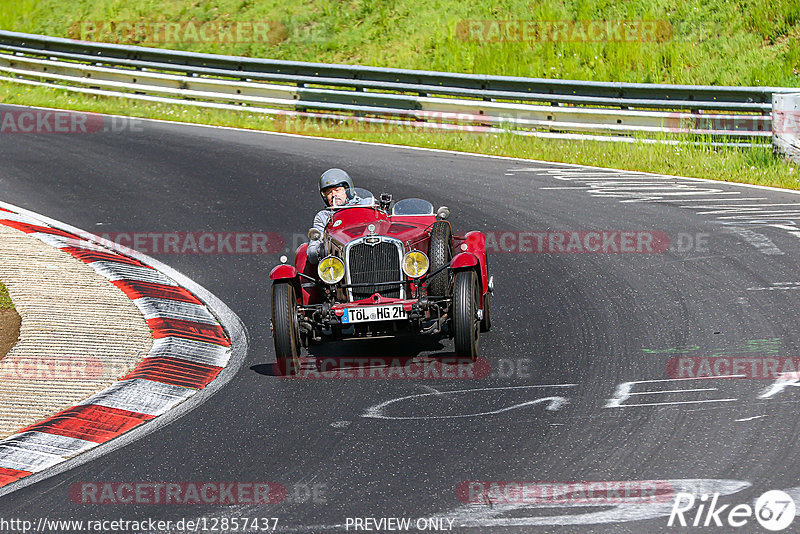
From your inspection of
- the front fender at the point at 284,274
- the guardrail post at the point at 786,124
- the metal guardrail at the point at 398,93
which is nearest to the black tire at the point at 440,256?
the front fender at the point at 284,274

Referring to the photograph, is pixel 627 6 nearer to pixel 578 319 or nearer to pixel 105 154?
pixel 105 154

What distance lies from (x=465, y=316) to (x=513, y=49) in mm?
15145

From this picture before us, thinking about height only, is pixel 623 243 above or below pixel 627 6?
below

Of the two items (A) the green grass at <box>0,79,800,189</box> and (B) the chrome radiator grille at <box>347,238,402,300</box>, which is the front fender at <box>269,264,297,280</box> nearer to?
(B) the chrome radiator grille at <box>347,238,402,300</box>

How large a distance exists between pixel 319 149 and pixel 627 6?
28.2 ft

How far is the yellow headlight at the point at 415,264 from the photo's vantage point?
793cm

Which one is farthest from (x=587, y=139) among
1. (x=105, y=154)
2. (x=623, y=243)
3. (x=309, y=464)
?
(x=309, y=464)

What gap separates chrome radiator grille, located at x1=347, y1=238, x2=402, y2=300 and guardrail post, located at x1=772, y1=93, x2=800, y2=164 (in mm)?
7939

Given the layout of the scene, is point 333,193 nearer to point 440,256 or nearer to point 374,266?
point 374,266

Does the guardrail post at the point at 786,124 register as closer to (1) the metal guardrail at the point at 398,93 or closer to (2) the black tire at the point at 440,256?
(1) the metal guardrail at the point at 398,93

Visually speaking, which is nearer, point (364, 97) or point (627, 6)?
point (364, 97)

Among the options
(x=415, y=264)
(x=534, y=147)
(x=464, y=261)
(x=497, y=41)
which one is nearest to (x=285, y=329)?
(x=415, y=264)

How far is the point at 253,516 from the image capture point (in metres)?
5.24

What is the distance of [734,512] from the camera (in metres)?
4.95
